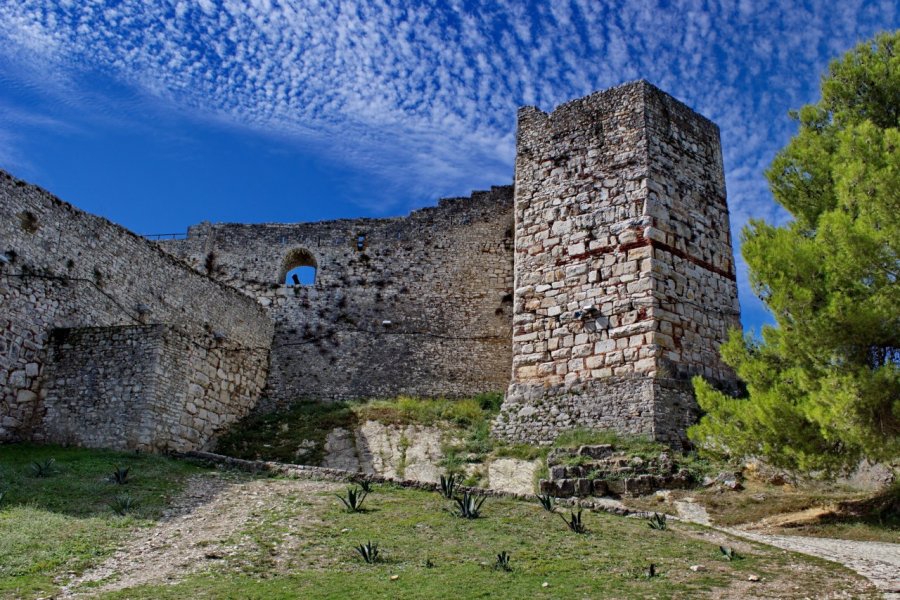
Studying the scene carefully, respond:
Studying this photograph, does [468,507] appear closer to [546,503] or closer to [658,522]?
[546,503]

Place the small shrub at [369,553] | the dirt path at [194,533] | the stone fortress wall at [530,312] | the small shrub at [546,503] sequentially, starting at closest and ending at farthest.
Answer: the dirt path at [194,533]
the small shrub at [369,553]
the small shrub at [546,503]
the stone fortress wall at [530,312]

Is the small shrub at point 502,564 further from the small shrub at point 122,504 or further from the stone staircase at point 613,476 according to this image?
the small shrub at point 122,504

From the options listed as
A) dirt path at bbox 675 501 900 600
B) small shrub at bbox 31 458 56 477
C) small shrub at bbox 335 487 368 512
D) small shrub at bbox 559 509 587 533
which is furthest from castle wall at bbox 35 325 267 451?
dirt path at bbox 675 501 900 600

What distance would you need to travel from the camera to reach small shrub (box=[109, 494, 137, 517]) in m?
10.2

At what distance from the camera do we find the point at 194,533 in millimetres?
9570

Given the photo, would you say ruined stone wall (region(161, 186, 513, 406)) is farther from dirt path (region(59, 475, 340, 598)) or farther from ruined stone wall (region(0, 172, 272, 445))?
dirt path (region(59, 475, 340, 598))

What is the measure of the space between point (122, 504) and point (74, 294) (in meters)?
7.09

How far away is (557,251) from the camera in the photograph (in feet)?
53.5

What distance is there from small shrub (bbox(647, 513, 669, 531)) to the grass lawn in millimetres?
5981

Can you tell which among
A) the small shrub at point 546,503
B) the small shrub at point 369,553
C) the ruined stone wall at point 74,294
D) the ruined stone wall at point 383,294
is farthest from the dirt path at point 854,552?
the ruined stone wall at point 383,294

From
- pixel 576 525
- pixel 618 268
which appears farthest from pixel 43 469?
pixel 618 268

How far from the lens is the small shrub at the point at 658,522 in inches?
398

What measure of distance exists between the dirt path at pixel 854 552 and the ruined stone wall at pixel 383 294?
35.8 feet

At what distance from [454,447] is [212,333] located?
7542 mm
